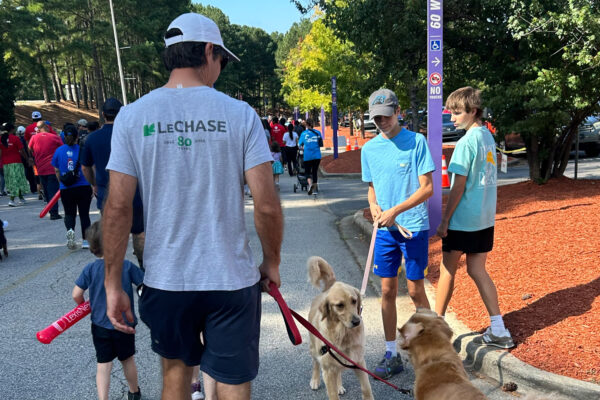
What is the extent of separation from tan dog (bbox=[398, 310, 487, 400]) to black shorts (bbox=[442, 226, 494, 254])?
958 millimetres

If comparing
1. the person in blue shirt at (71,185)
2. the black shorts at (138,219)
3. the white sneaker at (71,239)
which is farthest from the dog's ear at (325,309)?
the white sneaker at (71,239)

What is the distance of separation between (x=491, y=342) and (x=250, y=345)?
2459mm

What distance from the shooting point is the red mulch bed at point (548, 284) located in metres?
3.53

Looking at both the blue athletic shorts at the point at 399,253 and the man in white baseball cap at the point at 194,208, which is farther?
the blue athletic shorts at the point at 399,253

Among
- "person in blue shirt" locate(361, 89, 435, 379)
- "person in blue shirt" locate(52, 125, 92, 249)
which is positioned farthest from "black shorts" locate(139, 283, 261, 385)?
"person in blue shirt" locate(52, 125, 92, 249)

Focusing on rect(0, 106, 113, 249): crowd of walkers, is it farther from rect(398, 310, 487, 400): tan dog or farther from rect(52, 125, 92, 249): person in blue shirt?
rect(398, 310, 487, 400): tan dog

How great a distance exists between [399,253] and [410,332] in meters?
0.99

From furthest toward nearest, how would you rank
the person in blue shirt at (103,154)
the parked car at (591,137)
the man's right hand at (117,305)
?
the parked car at (591,137)
the person in blue shirt at (103,154)
the man's right hand at (117,305)

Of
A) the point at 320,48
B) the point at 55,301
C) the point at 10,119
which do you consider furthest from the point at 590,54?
the point at 10,119

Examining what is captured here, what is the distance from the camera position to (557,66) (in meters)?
8.61

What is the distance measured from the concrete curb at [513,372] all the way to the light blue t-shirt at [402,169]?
3.47 ft

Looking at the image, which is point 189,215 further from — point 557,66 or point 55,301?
point 557,66

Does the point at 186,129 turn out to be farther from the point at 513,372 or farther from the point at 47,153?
the point at 47,153

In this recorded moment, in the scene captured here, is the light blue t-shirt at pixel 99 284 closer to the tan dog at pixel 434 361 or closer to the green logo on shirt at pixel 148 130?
the green logo on shirt at pixel 148 130
